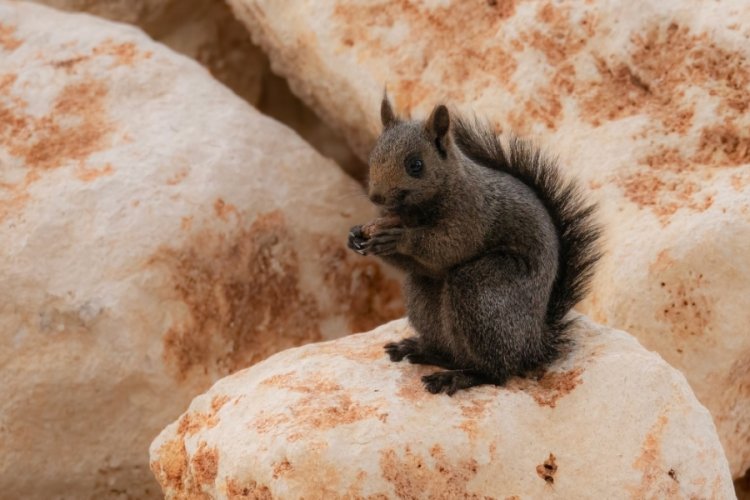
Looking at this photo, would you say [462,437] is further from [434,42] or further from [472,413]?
[434,42]

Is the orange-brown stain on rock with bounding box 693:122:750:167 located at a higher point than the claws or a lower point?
higher

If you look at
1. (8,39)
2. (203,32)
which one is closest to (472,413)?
(8,39)

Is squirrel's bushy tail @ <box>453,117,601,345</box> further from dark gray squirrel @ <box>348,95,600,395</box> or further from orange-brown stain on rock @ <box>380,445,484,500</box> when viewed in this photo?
orange-brown stain on rock @ <box>380,445,484,500</box>

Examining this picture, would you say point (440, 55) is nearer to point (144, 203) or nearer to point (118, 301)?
point (144, 203)

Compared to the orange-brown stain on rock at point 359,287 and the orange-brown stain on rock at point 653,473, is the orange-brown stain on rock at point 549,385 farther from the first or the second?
the orange-brown stain on rock at point 359,287

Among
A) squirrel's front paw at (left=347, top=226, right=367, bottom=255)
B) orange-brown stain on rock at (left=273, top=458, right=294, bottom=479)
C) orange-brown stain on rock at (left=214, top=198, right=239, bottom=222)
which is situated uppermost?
squirrel's front paw at (left=347, top=226, right=367, bottom=255)

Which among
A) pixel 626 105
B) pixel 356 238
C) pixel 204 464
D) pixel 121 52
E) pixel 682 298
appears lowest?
pixel 204 464

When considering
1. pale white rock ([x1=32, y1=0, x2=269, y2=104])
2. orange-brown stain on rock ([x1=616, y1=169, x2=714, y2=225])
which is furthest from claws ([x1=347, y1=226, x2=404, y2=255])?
pale white rock ([x1=32, y1=0, x2=269, y2=104])

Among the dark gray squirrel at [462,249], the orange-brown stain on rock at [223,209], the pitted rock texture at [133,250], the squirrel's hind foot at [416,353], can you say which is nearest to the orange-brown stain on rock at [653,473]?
the dark gray squirrel at [462,249]

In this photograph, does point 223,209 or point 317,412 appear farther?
point 223,209
